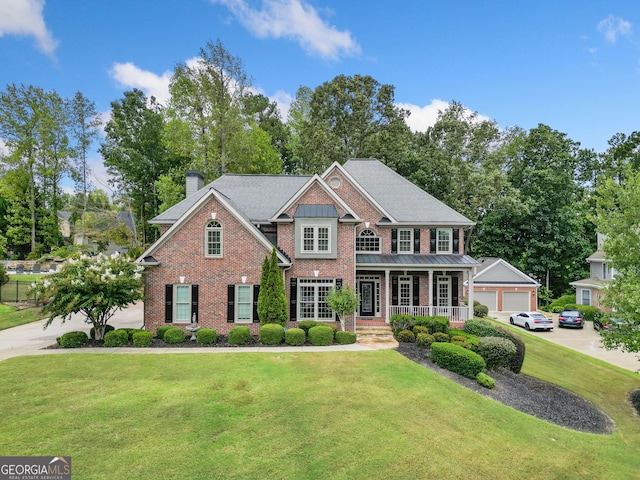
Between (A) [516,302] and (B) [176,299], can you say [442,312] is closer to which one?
(B) [176,299]

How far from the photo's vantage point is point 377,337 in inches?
650

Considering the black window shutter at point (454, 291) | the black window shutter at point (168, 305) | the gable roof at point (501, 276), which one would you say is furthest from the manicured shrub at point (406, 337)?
the gable roof at point (501, 276)

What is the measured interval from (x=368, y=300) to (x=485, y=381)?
29.5 feet

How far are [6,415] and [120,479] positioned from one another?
4702mm

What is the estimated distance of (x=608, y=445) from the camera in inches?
363

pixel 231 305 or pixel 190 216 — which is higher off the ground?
pixel 190 216

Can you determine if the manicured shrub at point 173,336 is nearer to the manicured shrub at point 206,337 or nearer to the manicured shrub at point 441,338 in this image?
the manicured shrub at point 206,337

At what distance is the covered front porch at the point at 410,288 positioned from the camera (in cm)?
1909

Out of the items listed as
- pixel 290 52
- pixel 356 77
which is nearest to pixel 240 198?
pixel 290 52

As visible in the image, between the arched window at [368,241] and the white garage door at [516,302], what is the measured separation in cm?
2000

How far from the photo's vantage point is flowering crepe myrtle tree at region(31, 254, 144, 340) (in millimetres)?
13508

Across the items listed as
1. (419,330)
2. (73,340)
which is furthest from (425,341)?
(73,340)

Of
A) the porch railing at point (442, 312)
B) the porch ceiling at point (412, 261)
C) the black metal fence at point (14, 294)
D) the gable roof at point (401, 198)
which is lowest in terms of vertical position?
the porch railing at point (442, 312)

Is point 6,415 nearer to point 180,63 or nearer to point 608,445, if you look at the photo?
point 608,445
